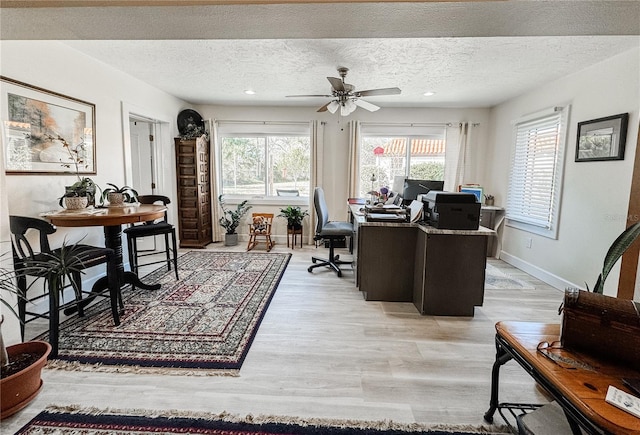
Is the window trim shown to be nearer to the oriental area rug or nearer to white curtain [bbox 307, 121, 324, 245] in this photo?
white curtain [bbox 307, 121, 324, 245]

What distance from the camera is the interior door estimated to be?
434 cm

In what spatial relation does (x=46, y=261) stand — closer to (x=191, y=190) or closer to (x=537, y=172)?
(x=191, y=190)

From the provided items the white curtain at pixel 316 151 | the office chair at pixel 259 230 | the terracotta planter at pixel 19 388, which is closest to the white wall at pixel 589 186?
the white curtain at pixel 316 151

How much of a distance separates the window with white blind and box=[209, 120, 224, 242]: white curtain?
4639 mm

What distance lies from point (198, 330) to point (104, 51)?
2732 mm

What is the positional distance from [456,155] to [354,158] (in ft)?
5.60

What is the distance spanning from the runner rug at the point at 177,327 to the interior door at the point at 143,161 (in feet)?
3.91

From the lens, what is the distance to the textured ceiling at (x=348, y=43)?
4.89ft

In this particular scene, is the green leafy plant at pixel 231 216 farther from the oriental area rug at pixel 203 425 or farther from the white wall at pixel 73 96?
the oriental area rug at pixel 203 425

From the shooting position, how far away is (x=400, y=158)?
5.22 m

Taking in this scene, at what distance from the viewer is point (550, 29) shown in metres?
1.62

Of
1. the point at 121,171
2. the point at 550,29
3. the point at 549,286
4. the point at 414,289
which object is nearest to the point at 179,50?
the point at 121,171

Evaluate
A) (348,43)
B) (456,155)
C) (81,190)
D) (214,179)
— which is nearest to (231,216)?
(214,179)

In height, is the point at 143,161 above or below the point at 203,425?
above
